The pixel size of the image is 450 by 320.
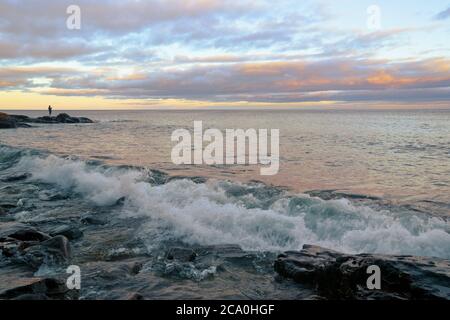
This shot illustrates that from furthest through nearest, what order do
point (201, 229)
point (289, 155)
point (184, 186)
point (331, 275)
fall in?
point (289, 155), point (184, 186), point (201, 229), point (331, 275)

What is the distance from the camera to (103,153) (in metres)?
30.3

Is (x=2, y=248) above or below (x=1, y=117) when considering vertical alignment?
below

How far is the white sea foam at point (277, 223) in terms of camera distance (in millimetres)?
10055

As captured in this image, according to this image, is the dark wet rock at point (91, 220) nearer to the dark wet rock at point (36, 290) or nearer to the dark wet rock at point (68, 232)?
the dark wet rock at point (68, 232)

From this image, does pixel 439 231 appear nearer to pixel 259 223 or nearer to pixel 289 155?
pixel 259 223

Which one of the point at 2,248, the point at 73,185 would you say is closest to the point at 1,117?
the point at 73,185

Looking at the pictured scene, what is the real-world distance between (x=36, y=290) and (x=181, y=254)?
3445 millimetres

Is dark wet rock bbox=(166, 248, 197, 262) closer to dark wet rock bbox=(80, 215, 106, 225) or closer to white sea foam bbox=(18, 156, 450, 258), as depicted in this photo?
white sea foam bbox=(18, 156, 450, 258)

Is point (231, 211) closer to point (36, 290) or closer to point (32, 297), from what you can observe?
point (36, 290)

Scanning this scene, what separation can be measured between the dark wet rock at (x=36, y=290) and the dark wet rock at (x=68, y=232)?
140 inches

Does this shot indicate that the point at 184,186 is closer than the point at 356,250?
No

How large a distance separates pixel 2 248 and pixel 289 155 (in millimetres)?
22443

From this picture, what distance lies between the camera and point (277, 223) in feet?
36.8

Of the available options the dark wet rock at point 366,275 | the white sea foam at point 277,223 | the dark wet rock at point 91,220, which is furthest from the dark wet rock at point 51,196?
the dark wet rock at point 366,275
